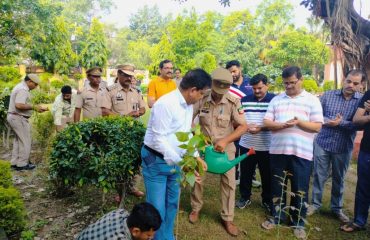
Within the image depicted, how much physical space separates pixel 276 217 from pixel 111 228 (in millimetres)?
2255

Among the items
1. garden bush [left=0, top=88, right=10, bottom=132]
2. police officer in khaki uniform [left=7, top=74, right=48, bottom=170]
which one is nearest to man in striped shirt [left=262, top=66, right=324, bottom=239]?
police officer in khaki uniform [left=7, top=74, right=48, bottom=170]

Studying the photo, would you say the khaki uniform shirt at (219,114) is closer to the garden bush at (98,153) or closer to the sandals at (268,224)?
the garden bush at (98,153)

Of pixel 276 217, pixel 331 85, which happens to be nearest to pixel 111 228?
pixel 276 217

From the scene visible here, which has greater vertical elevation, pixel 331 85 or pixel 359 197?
pixel 331 85

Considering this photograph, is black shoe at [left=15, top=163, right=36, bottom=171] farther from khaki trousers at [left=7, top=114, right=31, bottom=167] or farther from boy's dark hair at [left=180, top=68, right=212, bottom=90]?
boy's dark hair at [left=180, top=68, right=212, bottom=90]

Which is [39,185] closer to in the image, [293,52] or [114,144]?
[114,144]

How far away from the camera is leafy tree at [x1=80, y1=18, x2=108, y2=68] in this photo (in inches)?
1235

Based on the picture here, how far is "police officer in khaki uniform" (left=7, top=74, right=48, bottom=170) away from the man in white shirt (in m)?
3.56

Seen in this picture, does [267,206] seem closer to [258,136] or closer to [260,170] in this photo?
[260,170]

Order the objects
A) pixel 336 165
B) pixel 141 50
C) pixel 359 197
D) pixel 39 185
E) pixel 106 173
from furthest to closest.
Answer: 1. pixel 141 50
2. pixel 39 185
3. pixel 336 165
4. pixel 359 197
5. pixel 106 173

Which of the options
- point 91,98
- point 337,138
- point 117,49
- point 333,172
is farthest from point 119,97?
point 117,49

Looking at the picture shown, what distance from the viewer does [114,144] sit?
3.21 meters

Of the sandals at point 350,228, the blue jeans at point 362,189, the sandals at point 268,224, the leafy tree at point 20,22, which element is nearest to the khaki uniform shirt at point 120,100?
the sandals at point 268,224

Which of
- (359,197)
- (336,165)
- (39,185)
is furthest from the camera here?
(39,185)
